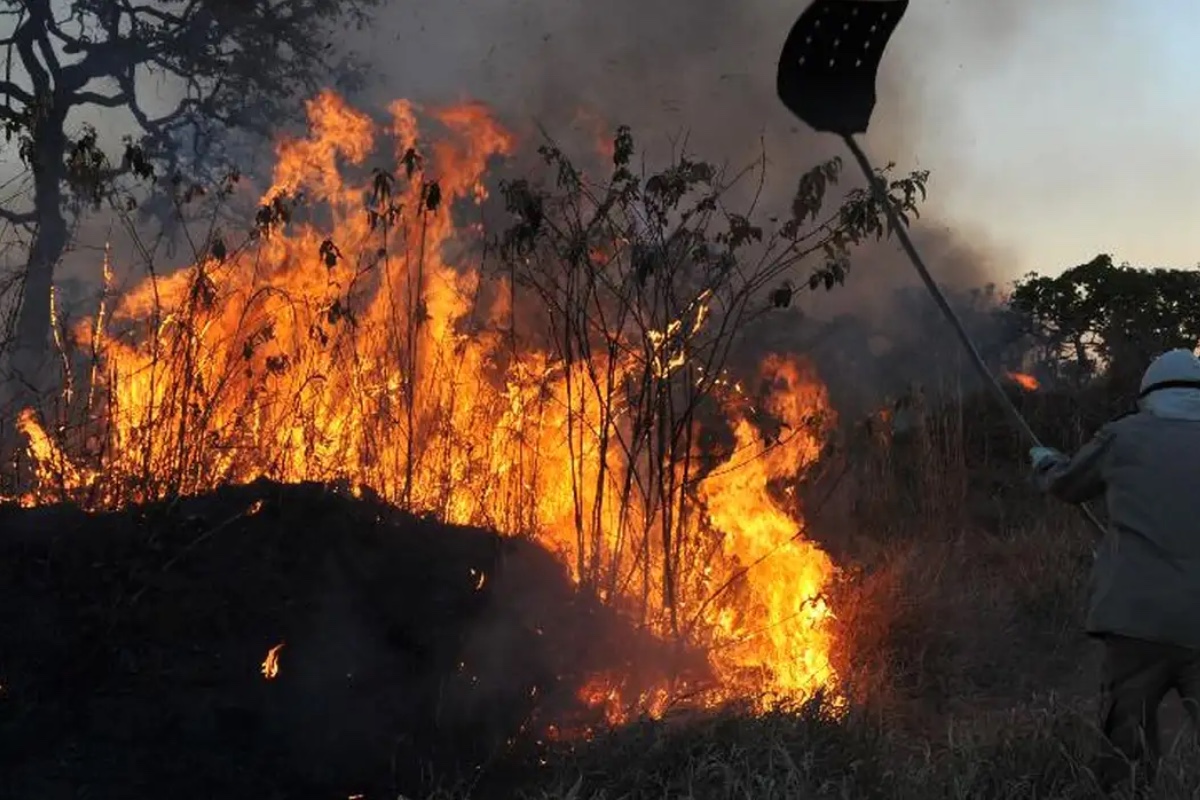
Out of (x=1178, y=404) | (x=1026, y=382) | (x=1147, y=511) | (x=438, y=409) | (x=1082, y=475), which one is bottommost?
(x=1147, y=511)

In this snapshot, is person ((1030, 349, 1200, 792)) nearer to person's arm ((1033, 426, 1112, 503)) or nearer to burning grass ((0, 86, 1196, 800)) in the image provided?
person's arm ((1033, 426, 1112, 503))

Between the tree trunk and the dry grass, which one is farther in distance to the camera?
the tree trunk

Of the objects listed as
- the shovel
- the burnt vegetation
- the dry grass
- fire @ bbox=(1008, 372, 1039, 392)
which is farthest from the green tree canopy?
the shovel

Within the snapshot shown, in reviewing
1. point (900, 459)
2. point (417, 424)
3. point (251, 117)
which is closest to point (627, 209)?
point (417, 424)

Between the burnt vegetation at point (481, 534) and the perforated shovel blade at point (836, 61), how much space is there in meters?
1.78

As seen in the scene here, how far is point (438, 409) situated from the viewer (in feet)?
20.2

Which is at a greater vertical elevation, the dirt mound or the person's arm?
the person's arm

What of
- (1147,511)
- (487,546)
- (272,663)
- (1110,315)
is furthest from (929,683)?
(1110,315)

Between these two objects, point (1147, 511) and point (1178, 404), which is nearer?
point (1147, 511)

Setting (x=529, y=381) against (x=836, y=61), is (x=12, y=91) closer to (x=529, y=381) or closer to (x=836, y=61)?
(x=529, y=381)

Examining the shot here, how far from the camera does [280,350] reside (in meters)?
6.26

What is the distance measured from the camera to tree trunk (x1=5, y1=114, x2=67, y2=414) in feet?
18.0

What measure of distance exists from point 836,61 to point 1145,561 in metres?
1.95

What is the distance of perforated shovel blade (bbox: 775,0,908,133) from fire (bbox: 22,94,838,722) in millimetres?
2238
